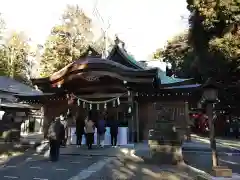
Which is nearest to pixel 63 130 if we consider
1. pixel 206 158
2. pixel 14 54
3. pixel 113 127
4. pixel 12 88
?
pixel 113 127

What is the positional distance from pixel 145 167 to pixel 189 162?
2.12 m

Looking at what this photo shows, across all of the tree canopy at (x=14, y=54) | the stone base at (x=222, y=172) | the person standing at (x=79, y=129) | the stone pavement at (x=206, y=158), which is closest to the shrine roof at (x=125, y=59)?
the person standing at (x=79, y=129)

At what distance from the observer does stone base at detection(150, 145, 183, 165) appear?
36.5ft

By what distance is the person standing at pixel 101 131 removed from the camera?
1449 centimetres

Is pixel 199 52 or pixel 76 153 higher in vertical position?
pixel 199 52

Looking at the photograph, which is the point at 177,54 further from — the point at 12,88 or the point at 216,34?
the point at 216,34

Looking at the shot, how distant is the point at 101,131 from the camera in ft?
47.8

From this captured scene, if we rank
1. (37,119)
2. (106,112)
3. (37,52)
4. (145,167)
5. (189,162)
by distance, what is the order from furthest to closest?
1. (37,52)
2. (37,119)
3. (106,112)
4. (189,162)
5. (145,167)

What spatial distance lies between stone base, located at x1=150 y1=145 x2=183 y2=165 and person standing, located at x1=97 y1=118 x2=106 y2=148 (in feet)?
12.8

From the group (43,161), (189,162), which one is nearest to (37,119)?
(43,161)

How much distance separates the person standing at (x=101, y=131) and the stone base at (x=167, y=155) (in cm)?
391

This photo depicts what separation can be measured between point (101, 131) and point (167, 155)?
4387mm

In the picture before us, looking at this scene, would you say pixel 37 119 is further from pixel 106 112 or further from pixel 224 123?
pixel 224 123

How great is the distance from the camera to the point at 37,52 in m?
42.4
